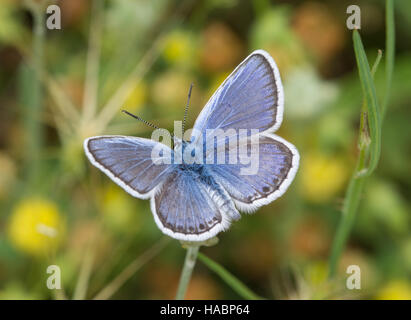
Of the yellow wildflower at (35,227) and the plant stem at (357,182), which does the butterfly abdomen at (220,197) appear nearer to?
the plant stem at (357,182)

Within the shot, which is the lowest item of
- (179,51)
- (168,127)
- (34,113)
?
(168,127)

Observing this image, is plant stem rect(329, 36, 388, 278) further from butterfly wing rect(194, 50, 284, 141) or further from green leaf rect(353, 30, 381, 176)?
butterfly wing rect(194, 50, 284, 141)

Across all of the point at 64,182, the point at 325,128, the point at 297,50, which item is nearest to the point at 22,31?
the point at 64,182

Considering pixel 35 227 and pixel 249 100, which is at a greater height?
pixel 249 100

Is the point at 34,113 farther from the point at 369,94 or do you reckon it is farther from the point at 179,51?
the point at 369,94

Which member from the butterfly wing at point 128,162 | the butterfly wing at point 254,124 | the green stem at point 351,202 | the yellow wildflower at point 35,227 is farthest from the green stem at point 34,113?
the green stem at point 351,202

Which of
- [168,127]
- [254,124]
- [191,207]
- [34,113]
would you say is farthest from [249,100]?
[34,113]

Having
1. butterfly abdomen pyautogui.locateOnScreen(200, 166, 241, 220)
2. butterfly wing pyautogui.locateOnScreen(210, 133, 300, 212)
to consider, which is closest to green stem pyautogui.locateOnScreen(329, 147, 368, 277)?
butterfly wing pyautogui.locateOnScreen(210, 133, 300, 212)
